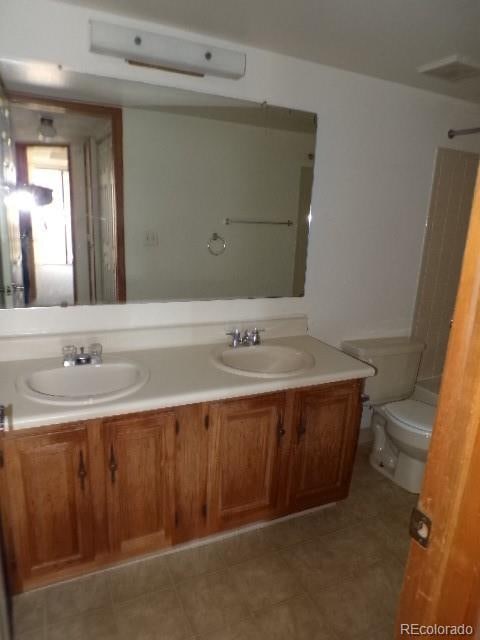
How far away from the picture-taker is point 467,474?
0.62 metres

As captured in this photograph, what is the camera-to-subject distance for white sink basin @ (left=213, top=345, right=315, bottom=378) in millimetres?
1979

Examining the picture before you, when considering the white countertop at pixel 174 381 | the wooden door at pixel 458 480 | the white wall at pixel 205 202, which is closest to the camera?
the wooden door at pixel 458 480

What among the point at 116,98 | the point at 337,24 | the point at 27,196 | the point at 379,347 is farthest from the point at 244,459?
the point at 337,24

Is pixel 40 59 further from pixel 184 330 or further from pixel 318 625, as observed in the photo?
pixel 318 625

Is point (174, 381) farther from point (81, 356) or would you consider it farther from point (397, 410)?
point (397, 410)

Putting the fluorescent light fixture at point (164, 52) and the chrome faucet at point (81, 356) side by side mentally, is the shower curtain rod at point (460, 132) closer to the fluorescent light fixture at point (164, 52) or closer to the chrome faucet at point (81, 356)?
the fluorescent light fixture at point (164, 52)

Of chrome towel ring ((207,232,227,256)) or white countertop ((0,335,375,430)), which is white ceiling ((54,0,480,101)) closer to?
chrome towel ring ((207,232,227,256))

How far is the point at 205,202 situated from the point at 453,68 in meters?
1.33

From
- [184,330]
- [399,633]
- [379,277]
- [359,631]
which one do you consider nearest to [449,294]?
[379,277]

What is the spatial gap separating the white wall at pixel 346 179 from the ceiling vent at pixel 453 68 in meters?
0.26

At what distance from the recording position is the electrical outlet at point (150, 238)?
6.32ft

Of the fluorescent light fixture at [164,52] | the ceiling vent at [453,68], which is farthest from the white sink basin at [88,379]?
the ceiling vent at [453,68]

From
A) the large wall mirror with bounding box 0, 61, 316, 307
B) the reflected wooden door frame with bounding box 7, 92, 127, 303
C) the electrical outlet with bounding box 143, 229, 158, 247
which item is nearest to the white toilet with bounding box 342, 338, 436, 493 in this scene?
the large wall mirror with bounding box 0, 61, 316, 307

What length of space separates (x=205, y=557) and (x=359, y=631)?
26.3 inches
